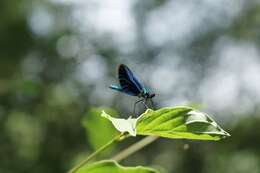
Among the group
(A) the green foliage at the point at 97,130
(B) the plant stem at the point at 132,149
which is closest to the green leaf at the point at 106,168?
(B) the plant stem at the point at 132,149

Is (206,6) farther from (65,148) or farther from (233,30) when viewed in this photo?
(65,148)

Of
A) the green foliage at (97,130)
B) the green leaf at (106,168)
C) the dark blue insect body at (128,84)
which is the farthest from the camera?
the green foliage at (97,130)

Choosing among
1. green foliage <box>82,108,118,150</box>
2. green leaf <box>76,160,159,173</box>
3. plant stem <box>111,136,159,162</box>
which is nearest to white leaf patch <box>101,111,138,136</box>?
green leaf <box>76,160,159,173</box>

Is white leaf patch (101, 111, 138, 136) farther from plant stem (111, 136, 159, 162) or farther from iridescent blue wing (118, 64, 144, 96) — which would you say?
plant stem (111, 136, 159, 162)

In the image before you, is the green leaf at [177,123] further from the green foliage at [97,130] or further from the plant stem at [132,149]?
the green foliage at [97,130]

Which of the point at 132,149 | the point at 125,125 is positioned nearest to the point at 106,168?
the point at 125,125

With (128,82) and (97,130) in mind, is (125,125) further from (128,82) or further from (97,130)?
(97,130)
